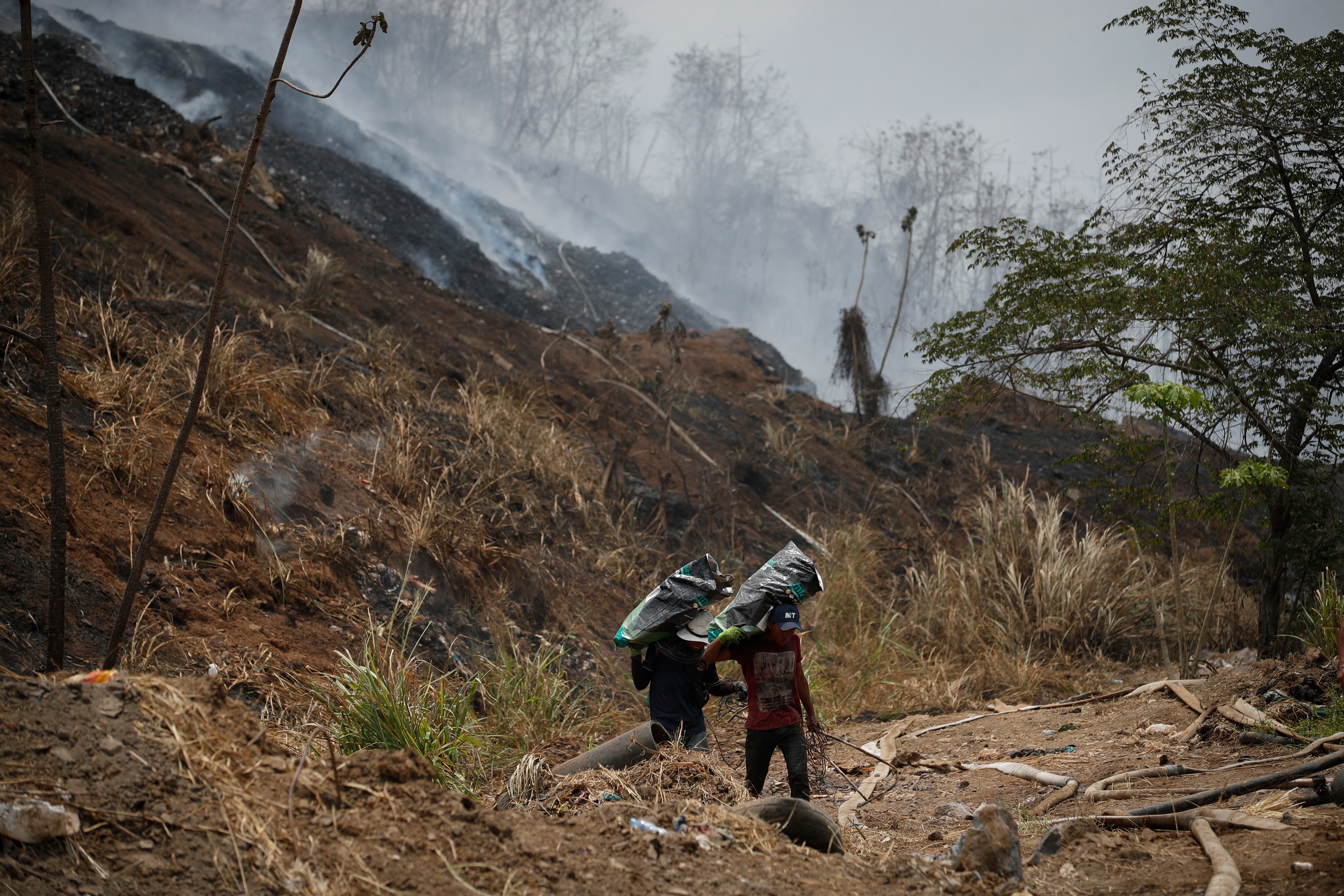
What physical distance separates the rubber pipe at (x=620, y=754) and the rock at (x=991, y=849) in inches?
51.5

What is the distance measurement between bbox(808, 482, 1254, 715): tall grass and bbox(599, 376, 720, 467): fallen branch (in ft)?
14.1

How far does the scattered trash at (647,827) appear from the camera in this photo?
2.34 meters

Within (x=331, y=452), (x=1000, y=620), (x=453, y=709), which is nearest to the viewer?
(x=453, y=709)

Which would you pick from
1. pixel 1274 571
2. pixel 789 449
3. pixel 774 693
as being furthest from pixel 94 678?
pixel 789 449

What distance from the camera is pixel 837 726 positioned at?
20.0ft

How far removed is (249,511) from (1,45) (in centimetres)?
1214

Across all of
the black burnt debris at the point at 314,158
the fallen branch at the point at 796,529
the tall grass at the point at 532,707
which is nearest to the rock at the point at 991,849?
the tall grass at the point at 532,707

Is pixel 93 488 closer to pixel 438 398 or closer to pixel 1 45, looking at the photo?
pixel 438 398

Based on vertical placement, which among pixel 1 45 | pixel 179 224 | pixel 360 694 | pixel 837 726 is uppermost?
pixel 1 45

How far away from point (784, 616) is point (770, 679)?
290mm

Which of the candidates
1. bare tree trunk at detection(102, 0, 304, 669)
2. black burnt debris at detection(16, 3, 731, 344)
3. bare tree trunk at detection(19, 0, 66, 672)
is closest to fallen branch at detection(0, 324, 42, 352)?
bare tree trunk at detection(19, 0, 66, 672)

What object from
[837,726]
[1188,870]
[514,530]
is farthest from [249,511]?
[1188,870]

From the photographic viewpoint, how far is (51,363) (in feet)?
8.85

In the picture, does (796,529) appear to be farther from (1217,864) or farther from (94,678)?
(94,678)
